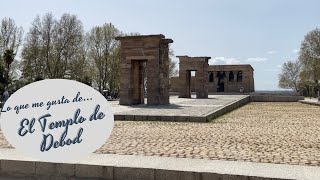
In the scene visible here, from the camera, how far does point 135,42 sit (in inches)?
869

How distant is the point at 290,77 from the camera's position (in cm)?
6506

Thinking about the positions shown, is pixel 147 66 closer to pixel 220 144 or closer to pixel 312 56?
pixel 220 144

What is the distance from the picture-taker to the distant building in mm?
52562

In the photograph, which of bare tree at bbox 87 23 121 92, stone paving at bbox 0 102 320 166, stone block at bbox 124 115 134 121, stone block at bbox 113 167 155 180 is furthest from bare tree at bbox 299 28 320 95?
stone block at bbox 113 167 155 180

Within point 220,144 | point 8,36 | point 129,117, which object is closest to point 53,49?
point 8,36

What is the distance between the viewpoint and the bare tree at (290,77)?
210ft

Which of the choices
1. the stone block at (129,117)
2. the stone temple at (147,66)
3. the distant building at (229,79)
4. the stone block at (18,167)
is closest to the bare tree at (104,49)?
the distant building at (229,79)

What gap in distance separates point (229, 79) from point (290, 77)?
17.2m

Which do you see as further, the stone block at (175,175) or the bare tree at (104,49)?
the bare tree at (104,49)

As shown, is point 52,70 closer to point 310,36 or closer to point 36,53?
point 36,53

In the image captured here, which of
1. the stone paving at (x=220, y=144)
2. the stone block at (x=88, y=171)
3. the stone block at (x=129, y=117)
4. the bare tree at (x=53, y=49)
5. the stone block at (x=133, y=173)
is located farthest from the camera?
the bare tree at (x=53, y=49)

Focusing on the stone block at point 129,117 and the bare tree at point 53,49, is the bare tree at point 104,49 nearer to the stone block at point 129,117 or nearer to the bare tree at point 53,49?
the bare tree at point 53,49

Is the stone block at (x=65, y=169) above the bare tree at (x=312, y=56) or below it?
below

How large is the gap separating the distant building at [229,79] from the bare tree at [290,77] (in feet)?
42.6
